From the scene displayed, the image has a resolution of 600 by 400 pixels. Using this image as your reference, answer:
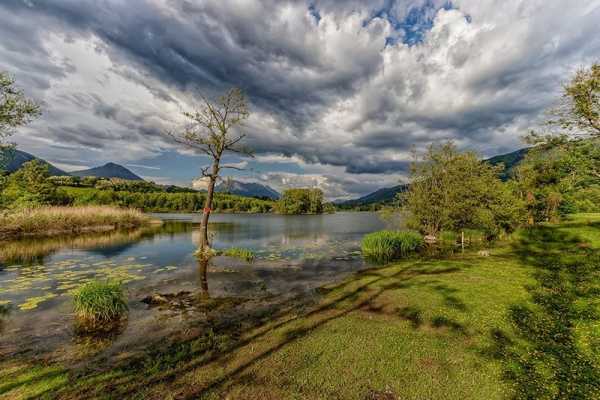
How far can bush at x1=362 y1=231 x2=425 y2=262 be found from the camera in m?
29.6

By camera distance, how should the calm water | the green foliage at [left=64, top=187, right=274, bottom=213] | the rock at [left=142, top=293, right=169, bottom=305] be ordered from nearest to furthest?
the calm water, the rock at [left=142, top=293, right=169, bottom=305], the green foliage at [left=64, top=187, right=274, bottom=213]

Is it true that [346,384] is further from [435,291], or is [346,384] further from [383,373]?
[435,291]

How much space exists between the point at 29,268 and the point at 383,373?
26570 millimetres

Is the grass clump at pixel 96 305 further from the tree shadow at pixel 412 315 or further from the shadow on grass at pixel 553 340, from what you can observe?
the shadow on grass at pixel 553 340

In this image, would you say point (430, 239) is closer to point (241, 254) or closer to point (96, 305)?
point (241, 254)

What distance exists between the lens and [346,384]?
22.0 feet

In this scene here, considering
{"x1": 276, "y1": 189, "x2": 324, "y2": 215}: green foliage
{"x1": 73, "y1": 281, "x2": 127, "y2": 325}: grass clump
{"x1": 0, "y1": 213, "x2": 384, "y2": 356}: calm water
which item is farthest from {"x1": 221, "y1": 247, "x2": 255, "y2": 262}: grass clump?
{"x1": 276, "y1": 189, "x2": 324, "y2": 215}: green foliage

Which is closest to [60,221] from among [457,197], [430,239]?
[430,239]

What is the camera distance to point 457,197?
35.4 m

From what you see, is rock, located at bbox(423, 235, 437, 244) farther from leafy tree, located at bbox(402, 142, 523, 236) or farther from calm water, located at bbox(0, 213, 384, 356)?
calm water, located at bbox(0, 213, 384, 356)

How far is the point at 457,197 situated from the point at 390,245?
43.4 ft

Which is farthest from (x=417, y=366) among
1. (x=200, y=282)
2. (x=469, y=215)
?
(x=469, y=215)

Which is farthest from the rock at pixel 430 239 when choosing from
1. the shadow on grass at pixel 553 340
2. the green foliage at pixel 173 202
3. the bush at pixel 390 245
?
the green foliage at pixel 173 202

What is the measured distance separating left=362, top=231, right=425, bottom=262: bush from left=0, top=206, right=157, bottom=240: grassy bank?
38870 mm
